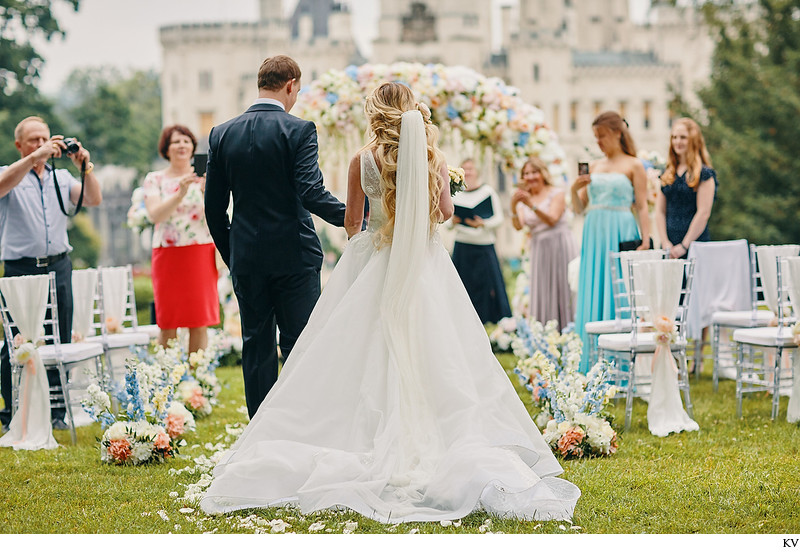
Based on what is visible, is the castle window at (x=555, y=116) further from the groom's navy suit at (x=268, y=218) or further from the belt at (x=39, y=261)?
the groom's navy suit at (x=268, y=218)

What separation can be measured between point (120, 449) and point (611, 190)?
13.2 ft

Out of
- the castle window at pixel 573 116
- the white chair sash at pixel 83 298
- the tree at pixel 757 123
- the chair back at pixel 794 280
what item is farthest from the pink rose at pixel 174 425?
the castle window at pixel 573 116

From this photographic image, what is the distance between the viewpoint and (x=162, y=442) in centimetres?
538

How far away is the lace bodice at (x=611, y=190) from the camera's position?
7.20m

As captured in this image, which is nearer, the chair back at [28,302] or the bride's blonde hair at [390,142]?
the bride's blonde hair at [390,142]

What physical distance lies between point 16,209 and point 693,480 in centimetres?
441

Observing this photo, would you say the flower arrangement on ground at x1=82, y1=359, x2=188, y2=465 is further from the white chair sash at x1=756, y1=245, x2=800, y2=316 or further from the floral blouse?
the white chair sash at x1=756, y1=245, x2=800, y2=316

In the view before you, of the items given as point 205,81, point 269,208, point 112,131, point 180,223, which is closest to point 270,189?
point 269,208

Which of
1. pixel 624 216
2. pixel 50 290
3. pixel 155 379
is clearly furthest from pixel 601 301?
pixel 50 290

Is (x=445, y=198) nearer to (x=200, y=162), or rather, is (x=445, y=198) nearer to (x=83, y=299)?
(x=200, y=162)

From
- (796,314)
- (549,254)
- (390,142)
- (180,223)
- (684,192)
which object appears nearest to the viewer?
(390,142)

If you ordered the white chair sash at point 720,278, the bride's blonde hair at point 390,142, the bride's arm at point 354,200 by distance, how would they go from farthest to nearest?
the white chair sash at point 720,278 → the bride's arm at point 354,200 → the bride's blonde hair at point 390,142

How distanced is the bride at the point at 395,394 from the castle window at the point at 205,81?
2130 inches

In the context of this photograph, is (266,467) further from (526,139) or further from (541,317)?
(526,139)
